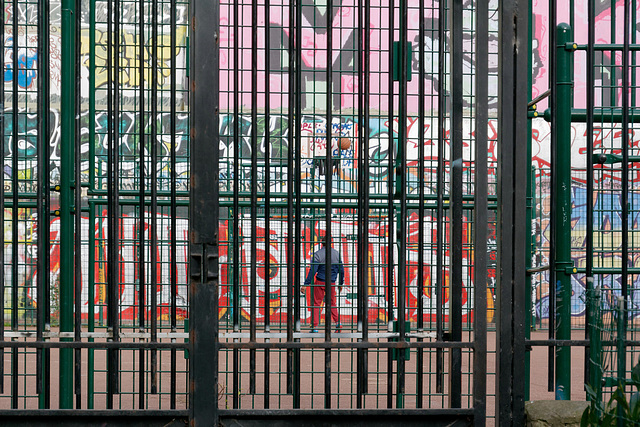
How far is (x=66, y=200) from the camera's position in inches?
188

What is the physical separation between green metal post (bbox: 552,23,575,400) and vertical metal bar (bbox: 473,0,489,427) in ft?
2.27

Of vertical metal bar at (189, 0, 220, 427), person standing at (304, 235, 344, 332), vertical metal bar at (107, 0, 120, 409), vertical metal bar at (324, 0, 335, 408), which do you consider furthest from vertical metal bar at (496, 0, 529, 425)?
person standing at (304, 235, 344, 332)

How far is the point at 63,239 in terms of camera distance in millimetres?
4641

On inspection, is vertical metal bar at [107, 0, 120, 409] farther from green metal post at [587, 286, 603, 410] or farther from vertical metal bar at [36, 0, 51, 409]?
green metal post at [587, 286, 603, 410]

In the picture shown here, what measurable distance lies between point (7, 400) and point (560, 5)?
11.5 metres

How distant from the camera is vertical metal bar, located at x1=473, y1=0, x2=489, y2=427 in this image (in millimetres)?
3342

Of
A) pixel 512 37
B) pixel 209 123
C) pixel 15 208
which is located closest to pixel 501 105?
pixel 512 37

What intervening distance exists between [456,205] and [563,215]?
818 millimetres

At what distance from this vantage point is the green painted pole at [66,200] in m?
4.61

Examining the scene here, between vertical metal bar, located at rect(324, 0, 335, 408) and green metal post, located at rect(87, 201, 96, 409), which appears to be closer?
vertical metal bar, located at rect(324, 0, 335, 408)

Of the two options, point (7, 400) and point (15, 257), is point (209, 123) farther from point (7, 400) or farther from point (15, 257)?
point (7, 400)

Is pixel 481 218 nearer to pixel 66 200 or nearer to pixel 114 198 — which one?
pixel 114 198

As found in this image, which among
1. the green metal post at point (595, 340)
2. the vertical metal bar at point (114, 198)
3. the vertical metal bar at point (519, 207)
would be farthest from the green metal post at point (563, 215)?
the vertical metal bar at point (114, 198)

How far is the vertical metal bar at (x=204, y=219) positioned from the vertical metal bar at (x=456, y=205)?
1151 mm
